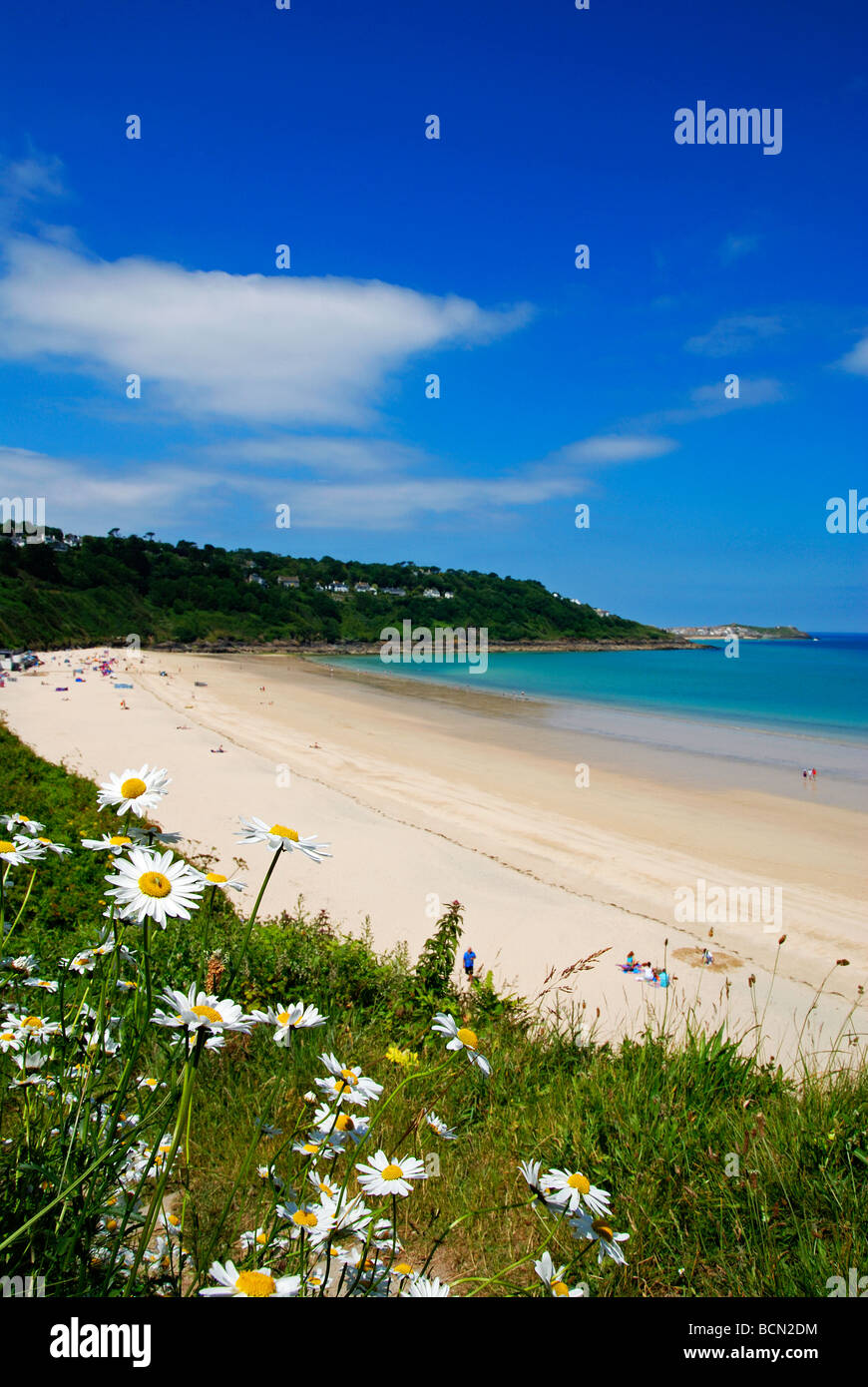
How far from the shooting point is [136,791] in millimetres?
2152

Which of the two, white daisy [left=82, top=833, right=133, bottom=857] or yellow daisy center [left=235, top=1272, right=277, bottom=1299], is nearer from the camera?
yellow daisy center [left=235, top=1272, right=277, bottom=1299]

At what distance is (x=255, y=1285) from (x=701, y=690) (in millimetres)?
68344

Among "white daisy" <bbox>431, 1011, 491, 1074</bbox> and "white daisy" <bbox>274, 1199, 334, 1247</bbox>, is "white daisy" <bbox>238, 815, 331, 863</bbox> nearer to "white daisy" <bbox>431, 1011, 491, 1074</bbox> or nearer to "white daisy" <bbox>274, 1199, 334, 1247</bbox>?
"white daisy" <bbox>431, 1011, 491, 1074</bbox>

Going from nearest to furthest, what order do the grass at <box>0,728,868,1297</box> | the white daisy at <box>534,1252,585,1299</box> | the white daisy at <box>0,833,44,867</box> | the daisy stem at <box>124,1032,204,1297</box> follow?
the daisy stem at <box>124,1032,204,1297</box>, the white daisy at <box>534,1252,585,1299</box>, the white daisy at <box>0,833,44,867</box>, the grass at <box>0,728,868,1297</box>

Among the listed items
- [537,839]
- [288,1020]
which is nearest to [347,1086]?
[288,1020]

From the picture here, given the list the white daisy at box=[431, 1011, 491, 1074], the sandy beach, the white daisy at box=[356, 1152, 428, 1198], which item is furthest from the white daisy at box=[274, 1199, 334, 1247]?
the sandy beach

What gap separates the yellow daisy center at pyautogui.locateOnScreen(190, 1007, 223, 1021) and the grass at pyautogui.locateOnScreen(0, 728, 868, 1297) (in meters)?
0.18

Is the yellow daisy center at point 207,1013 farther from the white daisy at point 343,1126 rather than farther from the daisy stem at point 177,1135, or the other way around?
the white daisy at point 343,1126

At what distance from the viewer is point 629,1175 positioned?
3500 millimetres

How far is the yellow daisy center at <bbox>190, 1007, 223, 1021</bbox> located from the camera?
65.2 inches

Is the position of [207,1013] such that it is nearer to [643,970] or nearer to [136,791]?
[136,791]

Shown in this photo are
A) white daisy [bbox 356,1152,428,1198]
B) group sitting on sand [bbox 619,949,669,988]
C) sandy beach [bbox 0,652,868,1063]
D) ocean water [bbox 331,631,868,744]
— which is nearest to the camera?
white daisy [bbox 356,1152,428,1198]
